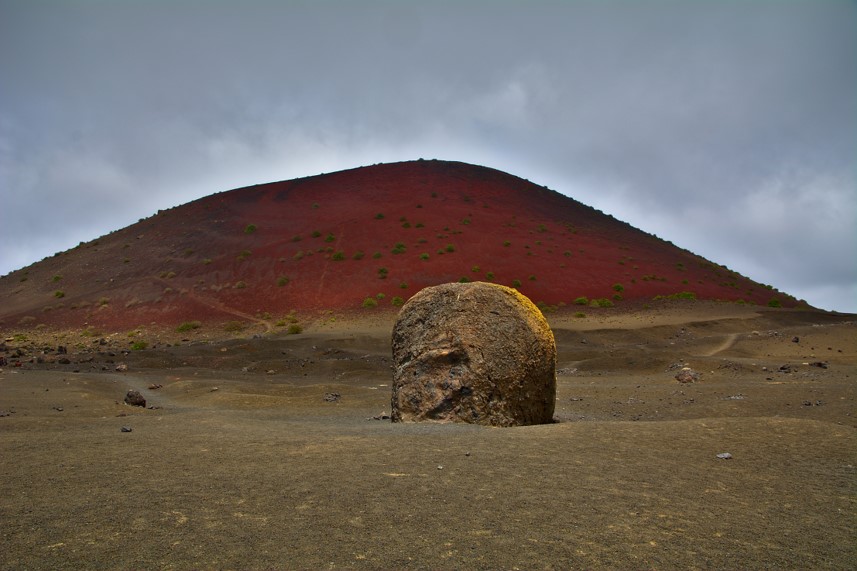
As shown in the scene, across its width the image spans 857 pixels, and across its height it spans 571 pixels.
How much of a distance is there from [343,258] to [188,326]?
1434cm

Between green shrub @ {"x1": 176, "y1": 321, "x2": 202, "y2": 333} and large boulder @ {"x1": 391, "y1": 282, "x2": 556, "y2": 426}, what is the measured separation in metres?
28.6

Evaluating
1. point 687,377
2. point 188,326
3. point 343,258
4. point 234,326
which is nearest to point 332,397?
point 687,377

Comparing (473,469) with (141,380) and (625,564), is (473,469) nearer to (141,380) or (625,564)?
(625,564)

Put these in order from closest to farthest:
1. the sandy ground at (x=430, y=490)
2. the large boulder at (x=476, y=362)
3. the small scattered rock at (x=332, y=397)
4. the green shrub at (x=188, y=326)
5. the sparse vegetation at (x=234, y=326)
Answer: the sandy ground at (x=430, y=490) < the large boulder at (x=476, y=362) < the small scattered rock at (x=332, y=397) < the sparse vegetation at (x=234, y=326) < the green shrub at (x=188, y=326)

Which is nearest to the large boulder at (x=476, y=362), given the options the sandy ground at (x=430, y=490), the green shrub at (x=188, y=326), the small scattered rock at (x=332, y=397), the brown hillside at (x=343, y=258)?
the sandy ground at (x=430, y=490)

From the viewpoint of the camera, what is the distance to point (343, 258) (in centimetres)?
4591

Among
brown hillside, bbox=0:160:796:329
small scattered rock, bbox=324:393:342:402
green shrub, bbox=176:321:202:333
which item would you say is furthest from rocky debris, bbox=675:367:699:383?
green shrub, bbox=176:321:202:333

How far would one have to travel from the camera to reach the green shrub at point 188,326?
34.8 m

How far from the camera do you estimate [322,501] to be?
4465 mm

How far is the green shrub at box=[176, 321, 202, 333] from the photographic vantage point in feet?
114

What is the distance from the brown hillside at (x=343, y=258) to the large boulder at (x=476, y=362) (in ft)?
92.2

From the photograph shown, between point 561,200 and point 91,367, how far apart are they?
55.0 m

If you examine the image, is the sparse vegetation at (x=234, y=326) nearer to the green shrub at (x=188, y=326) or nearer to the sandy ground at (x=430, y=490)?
the green shrub at (x=188, y=326)

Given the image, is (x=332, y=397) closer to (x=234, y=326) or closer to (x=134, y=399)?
(x=134, y=399)
